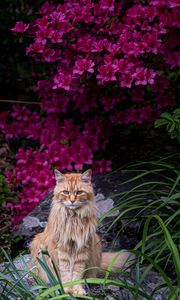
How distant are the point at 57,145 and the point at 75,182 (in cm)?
224

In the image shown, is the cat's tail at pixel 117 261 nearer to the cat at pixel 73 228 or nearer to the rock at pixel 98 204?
the cat at pixel 73 228

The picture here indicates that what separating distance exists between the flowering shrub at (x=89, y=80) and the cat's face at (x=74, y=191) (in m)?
1.11

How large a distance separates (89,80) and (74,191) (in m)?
1.84

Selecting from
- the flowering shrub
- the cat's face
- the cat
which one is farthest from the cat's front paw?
the flowering shrub

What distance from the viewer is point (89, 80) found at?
6.52 metres

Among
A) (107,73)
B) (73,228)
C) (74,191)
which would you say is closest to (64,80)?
(107,73)

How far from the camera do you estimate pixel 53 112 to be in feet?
23.9

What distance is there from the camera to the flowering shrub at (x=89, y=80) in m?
5.92

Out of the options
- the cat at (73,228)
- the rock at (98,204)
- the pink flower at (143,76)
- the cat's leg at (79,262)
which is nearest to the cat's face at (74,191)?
the cat at (73,228)

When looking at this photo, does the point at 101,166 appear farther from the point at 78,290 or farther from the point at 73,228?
the point at 78,290

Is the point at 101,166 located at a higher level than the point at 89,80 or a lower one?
lower

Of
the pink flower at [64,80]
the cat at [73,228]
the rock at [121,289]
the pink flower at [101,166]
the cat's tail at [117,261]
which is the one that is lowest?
the rock at [121,289]

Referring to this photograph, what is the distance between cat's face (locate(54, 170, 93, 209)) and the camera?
16.0 ft

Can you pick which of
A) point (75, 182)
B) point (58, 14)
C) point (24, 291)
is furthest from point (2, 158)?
point (24, 291)
